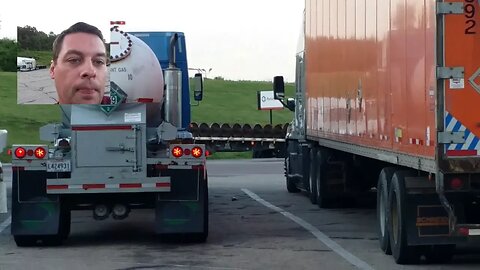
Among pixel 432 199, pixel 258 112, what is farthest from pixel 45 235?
pixel 258 112

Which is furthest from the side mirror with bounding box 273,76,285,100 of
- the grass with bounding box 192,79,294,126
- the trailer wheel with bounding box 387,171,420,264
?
the grass with bounding box 192,79,294,126

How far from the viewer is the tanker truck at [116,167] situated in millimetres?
13719

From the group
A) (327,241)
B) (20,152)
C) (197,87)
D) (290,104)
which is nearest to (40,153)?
(20,152)

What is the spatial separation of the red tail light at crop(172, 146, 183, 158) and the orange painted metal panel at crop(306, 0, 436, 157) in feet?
8.66

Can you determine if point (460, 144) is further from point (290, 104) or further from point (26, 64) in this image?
point (290, 104)

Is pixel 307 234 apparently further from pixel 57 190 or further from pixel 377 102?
pixel 57 190

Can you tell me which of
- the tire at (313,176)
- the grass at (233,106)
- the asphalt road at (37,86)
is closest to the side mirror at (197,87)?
the tire at (313,176)

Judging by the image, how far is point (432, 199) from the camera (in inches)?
456

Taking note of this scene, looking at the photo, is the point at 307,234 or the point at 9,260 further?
the point at 307,234

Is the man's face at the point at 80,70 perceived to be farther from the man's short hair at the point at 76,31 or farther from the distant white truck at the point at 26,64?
the distant white truck at the point at 26,64

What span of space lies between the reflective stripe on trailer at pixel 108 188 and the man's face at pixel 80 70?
1.17m

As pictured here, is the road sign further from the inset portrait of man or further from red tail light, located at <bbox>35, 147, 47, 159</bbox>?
red tail light, located at <bbox>35, 147, 47, 159</bbox>

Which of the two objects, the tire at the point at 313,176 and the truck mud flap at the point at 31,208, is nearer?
the truck mud flap at the point at 31,208

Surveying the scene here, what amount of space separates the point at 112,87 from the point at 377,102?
3.68 m
